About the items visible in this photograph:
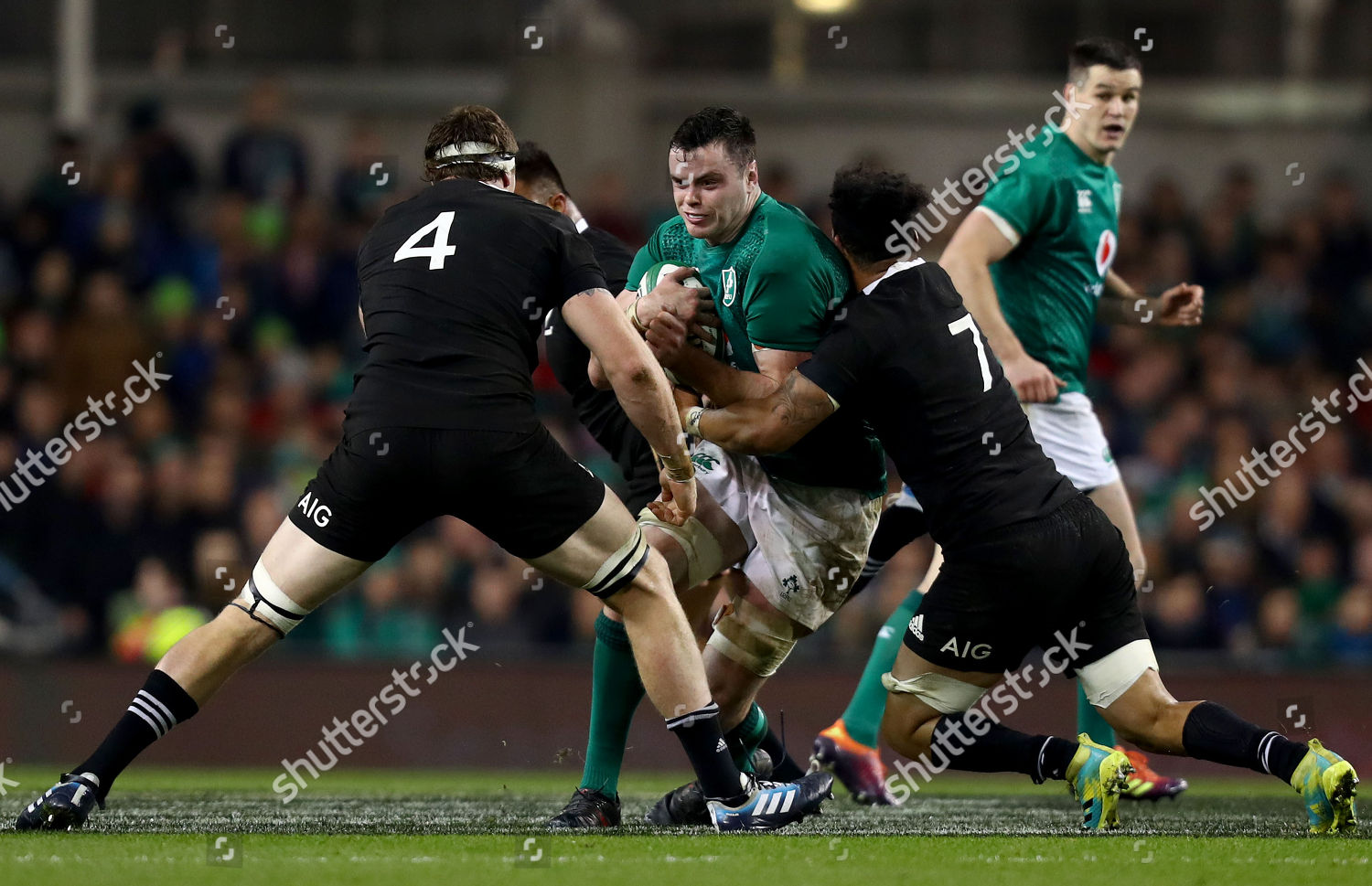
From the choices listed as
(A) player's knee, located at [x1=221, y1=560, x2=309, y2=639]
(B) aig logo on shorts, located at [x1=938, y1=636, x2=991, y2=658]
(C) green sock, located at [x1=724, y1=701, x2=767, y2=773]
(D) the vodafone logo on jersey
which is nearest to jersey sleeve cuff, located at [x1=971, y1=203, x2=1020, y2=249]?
(D) the vodafone logo on jersey

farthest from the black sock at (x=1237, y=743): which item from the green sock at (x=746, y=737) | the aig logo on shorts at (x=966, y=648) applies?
the green sock at (x=746, y=737)

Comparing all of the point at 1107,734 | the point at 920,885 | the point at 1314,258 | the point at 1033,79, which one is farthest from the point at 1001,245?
the point at 1033,79

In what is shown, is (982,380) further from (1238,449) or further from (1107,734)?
(1238,449)

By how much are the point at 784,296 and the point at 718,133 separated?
1.81 ft

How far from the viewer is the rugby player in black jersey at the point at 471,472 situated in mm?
5062

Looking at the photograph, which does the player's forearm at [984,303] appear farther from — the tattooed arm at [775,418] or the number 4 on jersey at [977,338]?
the tattooed arm at [775,418]

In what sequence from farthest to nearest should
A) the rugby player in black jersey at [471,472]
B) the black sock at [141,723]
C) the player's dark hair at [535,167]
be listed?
the player's dark hair at [535,167] → the black sock at [141,723] → the rugby player in black jersey at [471,472]

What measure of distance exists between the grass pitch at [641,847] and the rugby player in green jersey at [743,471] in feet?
1.36

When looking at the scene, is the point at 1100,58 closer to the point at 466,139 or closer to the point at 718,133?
the point at 718,133

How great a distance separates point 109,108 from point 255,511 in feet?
19.3

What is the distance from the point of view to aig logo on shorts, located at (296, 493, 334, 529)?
515 centimetres

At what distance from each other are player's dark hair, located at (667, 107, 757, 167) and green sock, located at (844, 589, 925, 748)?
213 cm

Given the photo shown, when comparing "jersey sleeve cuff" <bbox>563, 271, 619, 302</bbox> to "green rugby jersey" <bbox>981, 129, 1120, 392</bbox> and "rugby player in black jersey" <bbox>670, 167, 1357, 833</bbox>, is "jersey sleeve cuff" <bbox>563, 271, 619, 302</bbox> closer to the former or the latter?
"rugby player in black jersey" <bbox>670, 167, 1357, 833</bbox>

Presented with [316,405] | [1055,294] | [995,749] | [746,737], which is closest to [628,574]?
[746,737]
